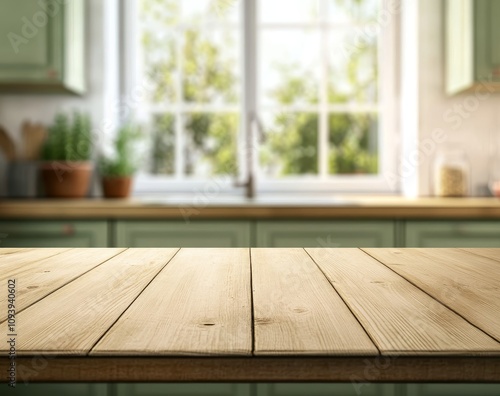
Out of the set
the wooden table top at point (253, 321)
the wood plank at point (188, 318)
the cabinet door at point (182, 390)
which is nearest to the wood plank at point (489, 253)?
the wooden table top at point (253, 321)

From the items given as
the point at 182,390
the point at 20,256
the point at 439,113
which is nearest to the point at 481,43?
the point at 439,113

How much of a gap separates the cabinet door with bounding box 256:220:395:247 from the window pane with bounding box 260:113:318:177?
0.97 metres

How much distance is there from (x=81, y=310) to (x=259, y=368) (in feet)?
1.00

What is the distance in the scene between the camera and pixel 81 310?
2.84ft

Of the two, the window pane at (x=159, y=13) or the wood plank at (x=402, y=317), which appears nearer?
the wood plank at (x=402, y=317)

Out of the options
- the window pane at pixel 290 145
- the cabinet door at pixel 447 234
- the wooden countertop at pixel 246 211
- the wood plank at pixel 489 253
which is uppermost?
the window pane at pixel 290 145

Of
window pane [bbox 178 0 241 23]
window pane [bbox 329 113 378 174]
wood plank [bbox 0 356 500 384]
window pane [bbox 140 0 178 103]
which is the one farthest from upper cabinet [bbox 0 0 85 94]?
wood plank [bbox 0 356 500 384]

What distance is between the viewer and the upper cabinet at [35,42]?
9.71ft

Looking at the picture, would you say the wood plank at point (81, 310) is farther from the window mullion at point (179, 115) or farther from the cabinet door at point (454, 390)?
the window mullion at point (179, 115)

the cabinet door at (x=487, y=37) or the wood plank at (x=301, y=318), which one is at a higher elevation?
the cabinet door at (x=487, y=37)

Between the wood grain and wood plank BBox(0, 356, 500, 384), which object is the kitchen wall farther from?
wood plank BBox(0, 356, 500, 384)

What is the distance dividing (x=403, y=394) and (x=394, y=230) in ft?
2.15

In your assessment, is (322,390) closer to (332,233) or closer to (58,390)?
(332,233)

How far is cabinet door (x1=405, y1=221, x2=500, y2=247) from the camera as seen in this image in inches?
105
